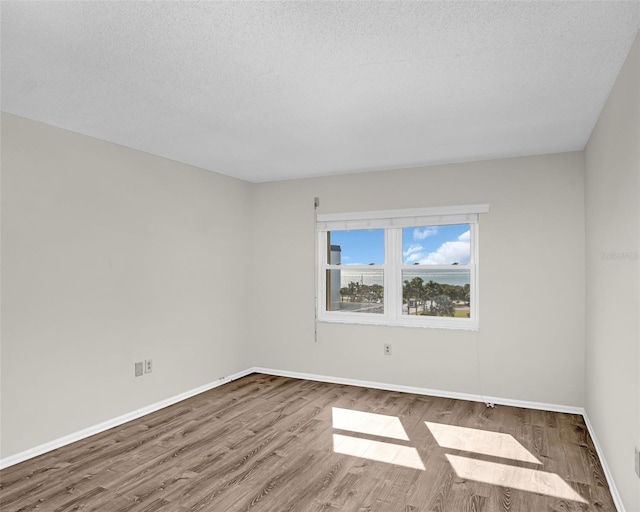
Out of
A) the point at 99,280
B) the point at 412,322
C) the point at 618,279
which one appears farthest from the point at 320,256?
the point at 618,279

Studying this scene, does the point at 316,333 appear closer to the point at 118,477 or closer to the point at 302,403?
the point at 302,403

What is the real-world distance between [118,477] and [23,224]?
1860 mm

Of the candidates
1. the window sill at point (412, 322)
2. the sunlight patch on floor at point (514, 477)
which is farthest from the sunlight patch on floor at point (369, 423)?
the window sill at point (412, 322)

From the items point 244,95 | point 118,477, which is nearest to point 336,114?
point 244,95

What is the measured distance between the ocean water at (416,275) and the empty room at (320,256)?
5 cm

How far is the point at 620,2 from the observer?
1.77m

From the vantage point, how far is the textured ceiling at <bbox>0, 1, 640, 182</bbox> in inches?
73.5

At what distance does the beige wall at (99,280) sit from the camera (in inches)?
122

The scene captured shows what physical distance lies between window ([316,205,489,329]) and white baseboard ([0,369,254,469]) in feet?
5.43

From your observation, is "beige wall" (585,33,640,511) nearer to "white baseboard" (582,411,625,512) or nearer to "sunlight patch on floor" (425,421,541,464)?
"white baseboard" (582,411,625,512)

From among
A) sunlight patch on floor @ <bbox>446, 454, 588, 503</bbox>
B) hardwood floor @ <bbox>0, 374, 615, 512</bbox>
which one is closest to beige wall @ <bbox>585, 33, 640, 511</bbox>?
sunlight patch on floor @ <bbox>446, 454, 588, 503</bbox>

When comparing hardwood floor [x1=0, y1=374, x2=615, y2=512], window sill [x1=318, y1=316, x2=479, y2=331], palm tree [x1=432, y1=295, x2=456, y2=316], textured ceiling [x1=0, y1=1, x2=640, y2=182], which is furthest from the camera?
palm tree [x1=432, y1=295, x2=456, y2=316]

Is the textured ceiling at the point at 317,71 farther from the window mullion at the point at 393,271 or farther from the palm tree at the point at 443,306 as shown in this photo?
the palm tree at the point at 443,306

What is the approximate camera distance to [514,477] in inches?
112
